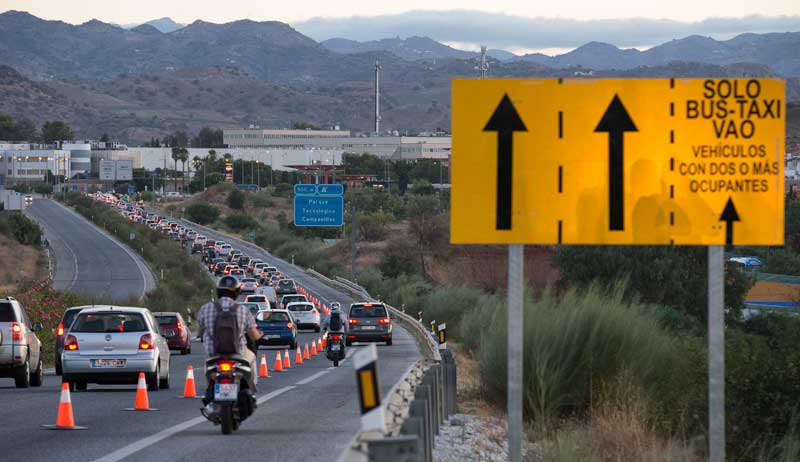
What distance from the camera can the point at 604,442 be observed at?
49.2 feet

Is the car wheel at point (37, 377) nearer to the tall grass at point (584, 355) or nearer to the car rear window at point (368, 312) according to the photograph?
the tall grass at point (584, 355)

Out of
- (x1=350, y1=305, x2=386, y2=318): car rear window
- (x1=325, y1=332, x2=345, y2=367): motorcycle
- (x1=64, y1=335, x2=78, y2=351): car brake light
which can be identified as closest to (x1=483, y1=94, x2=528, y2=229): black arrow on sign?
(x1=64, y1=335, x2=78, y2=351): car brake light

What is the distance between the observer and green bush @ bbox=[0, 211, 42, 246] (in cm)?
12175

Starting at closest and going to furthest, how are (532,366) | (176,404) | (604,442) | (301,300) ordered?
(604,442) < (532,366) < (176,404) < (301,300)

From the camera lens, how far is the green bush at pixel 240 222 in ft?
520

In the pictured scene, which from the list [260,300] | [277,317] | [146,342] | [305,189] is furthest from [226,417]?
[305,189]

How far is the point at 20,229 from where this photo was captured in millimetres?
123688

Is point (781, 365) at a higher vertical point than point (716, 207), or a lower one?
lower

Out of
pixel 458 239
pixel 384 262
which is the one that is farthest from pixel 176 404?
pixel 384 262

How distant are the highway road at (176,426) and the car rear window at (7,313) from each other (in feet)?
4.03

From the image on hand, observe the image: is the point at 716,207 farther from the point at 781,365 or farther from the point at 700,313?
the point at 700,313

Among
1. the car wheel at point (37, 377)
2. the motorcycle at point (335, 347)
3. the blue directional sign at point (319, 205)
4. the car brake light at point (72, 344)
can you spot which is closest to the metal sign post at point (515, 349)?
the car brake light at point (72, 344)

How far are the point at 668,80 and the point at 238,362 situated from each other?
6371mm

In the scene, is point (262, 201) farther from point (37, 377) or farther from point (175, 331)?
point (37, 377)
